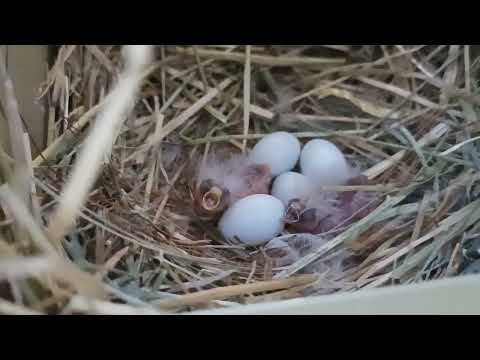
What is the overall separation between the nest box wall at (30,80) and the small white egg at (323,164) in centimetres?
46

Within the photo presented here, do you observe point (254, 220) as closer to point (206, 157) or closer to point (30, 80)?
point (206, 157)

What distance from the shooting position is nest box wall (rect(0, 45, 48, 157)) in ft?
3.51

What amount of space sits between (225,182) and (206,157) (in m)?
0.09

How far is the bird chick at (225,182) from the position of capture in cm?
113

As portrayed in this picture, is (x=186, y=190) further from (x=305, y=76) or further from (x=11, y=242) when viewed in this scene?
(x=11, y=242)

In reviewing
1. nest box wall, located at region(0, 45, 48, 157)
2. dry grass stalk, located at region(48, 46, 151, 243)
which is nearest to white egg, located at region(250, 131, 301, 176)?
dry grass stalk, located at region(48, 46, 151, 243)

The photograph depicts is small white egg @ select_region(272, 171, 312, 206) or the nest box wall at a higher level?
the nest box wall

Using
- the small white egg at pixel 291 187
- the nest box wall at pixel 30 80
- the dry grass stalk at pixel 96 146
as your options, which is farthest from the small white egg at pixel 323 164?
the nest box wall at pixel 30 80

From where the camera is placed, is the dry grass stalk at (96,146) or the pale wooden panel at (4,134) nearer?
the dry grass stalk at (96,146)

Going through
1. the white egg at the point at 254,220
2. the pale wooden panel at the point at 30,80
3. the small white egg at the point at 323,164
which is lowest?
the white egg at the point at 254,220

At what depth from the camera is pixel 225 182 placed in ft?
3.90

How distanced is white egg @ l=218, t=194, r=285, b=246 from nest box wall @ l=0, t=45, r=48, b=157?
13.5 inches

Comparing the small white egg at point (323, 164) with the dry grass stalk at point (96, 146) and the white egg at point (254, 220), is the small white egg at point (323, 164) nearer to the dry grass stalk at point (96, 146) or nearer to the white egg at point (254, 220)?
the white egg at point (254, 220)

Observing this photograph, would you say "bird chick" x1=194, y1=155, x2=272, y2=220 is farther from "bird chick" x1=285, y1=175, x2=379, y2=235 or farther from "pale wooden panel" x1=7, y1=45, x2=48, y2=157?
"pale wooden panel" x1=7, y1=45, x2=48, y2=157
